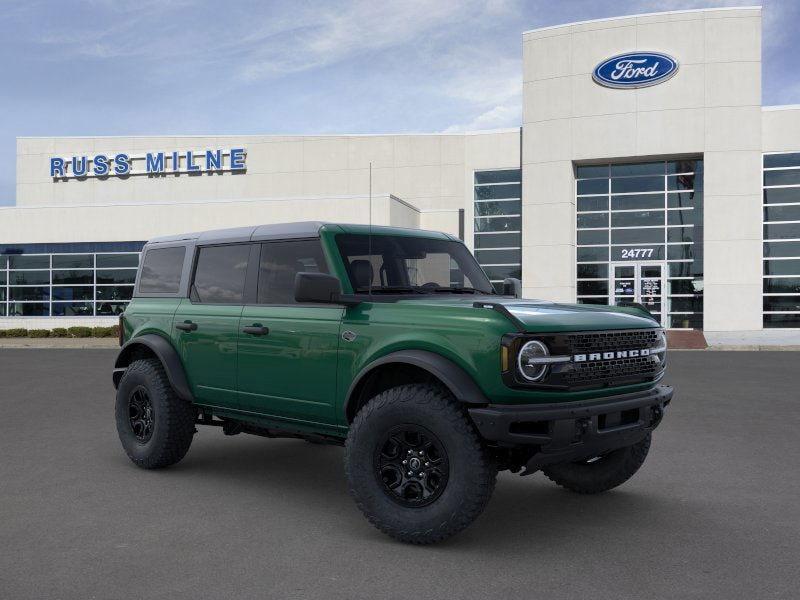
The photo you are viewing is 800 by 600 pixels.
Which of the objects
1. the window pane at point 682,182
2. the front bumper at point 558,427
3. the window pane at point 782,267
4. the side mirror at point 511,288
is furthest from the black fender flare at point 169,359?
the window pane at point 782,267

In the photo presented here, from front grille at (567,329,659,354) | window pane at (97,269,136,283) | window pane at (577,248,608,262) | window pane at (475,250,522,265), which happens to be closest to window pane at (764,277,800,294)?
window pane at (577,248,608,262)

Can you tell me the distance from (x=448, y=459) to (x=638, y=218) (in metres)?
29.1

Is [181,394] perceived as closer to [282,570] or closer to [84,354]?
[282,570]

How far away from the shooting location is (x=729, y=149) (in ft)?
97.7

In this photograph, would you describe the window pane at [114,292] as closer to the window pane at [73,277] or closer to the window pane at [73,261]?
the window pane at [73,277]

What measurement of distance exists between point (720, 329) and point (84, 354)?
22467 mm

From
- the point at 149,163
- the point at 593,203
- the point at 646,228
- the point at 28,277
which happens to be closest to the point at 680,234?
the point at 646,228

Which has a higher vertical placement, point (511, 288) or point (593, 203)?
point (593, 203)

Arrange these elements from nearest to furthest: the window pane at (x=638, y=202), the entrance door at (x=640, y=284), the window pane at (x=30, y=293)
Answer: the entrance door at (x=640, y=284)
the window pane at (x=638, y=202)
the window pane at (x=30, y=293)

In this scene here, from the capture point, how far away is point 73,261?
35.7m

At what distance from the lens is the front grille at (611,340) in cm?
482

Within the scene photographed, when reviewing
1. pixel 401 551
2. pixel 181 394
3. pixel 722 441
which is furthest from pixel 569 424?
pixel 722 441

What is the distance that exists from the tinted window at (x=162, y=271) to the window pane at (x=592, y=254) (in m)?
26.8

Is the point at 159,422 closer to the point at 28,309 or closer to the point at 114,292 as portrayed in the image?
the point at 114,292
